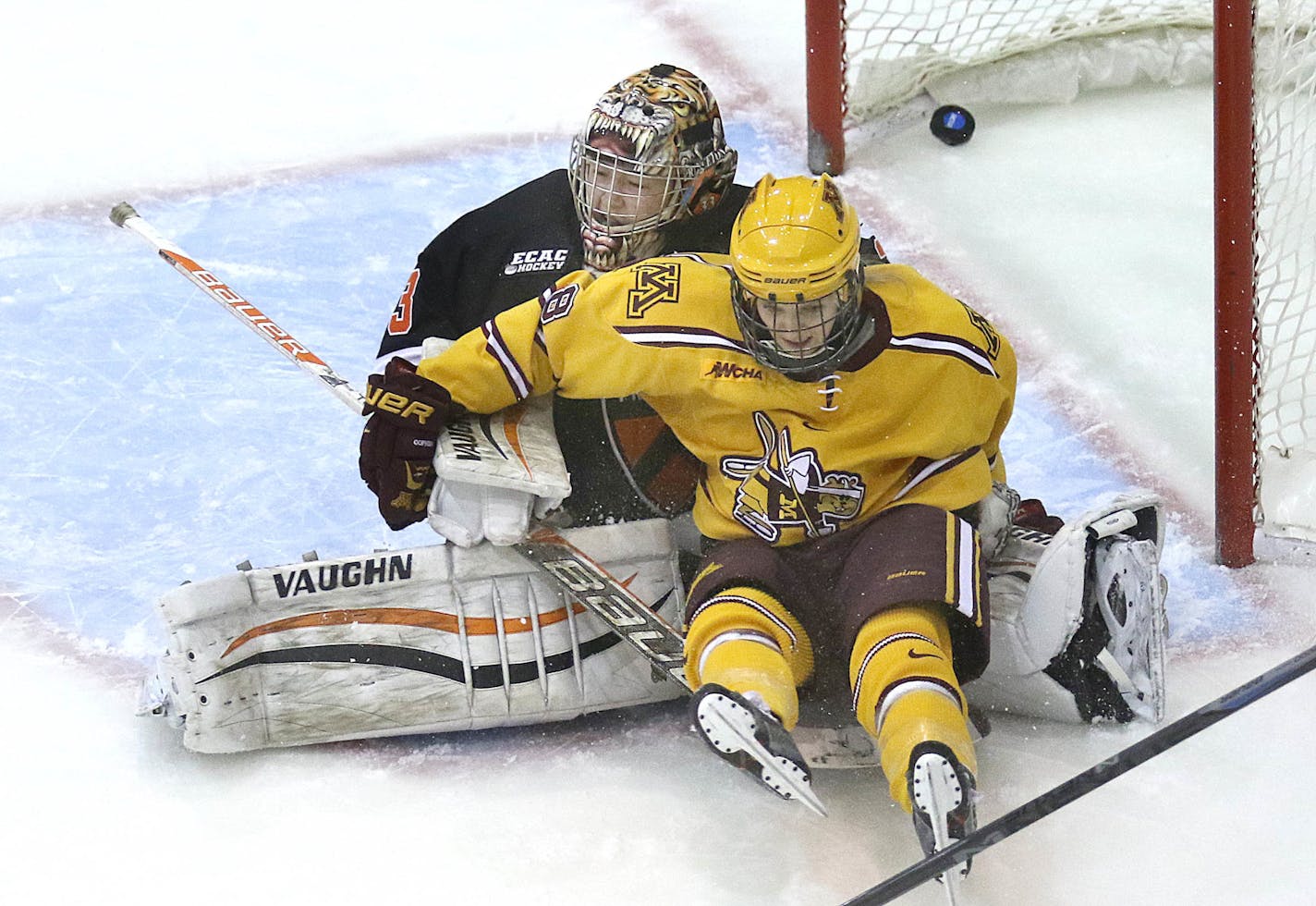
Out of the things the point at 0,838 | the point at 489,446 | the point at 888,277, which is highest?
the point at 888,277

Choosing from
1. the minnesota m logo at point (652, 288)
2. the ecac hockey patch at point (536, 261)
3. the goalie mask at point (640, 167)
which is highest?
the goalie mask at point (640, 167)

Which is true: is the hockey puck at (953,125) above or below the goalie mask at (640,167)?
below

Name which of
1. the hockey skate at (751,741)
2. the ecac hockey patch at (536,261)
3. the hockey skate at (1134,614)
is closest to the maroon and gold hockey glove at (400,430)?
the ecac hockey patch at (536,261)

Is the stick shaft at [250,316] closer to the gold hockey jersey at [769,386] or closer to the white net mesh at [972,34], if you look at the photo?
the gold hockey jersey at [769,386]

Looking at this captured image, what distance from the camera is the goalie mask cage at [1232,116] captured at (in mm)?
2627

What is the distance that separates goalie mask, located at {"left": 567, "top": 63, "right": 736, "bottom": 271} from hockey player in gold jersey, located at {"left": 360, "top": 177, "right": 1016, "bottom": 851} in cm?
20

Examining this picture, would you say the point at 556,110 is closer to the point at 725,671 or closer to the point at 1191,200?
the point at 1191,200

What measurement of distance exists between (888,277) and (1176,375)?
1.26 metres

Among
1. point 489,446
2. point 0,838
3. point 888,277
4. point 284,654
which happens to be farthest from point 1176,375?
point 0,838

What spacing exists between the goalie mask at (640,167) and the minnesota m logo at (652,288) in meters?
0.26

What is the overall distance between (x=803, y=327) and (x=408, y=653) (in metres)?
0.74

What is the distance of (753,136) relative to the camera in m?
4.27

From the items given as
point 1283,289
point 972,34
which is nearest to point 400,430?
point 1283,289

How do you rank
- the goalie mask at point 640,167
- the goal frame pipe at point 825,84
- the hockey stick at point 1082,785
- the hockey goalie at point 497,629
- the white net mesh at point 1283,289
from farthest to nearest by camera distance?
the goal frame pipe at point 825,84 < the white net mesh at point 1283,289 < the goalie mask at point 640,167 < the hockey goalie at point 497,629 < the hockey stick at point 1082,785
